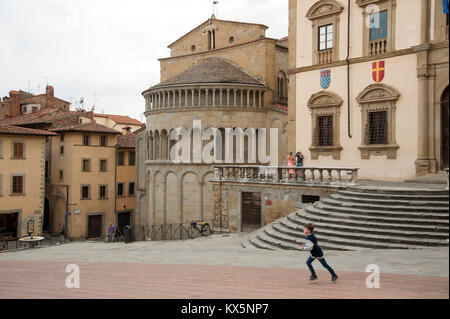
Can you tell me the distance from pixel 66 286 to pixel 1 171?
3070cm

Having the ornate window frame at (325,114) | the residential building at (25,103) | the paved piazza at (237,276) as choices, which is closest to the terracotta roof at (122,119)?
the residential building at (25,103)

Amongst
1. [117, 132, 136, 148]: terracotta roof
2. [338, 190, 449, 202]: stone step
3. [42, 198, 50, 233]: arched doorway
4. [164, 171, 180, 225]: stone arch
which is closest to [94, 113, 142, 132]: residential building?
[117, 132, 136, 148]: terracotta roof

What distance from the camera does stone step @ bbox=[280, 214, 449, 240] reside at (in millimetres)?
13625

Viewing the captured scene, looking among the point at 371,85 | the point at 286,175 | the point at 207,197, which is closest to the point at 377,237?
the point at 286,175

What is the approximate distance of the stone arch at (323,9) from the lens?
24000 mm

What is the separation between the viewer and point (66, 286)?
35.2 feet

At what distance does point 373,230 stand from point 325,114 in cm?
1124

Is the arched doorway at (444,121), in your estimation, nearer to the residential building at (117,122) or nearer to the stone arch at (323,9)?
the stone arch at (323,9)

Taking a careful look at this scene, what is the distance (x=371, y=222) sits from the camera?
598 inches

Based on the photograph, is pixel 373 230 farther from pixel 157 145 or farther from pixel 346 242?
pixel 157 145

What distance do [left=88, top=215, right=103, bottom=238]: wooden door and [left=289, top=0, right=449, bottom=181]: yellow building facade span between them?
27.1 m

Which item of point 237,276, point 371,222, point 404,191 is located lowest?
point 237,276

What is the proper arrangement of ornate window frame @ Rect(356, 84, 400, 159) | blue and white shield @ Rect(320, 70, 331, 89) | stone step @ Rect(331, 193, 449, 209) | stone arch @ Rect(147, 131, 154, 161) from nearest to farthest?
1. stone step @ Rect(331, 193, 449, 209)
2. ornate window frame @ Rect(356, 84, 400, 159)
3. blue and white shield @ Rect(320, 70, 331, 89)
4. stone arch @ Rect(147, 131, 154, 161)

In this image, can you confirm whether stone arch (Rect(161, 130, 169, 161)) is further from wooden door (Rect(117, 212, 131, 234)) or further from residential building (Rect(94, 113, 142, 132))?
residential building (Rect(94, 113, 142, 132))
